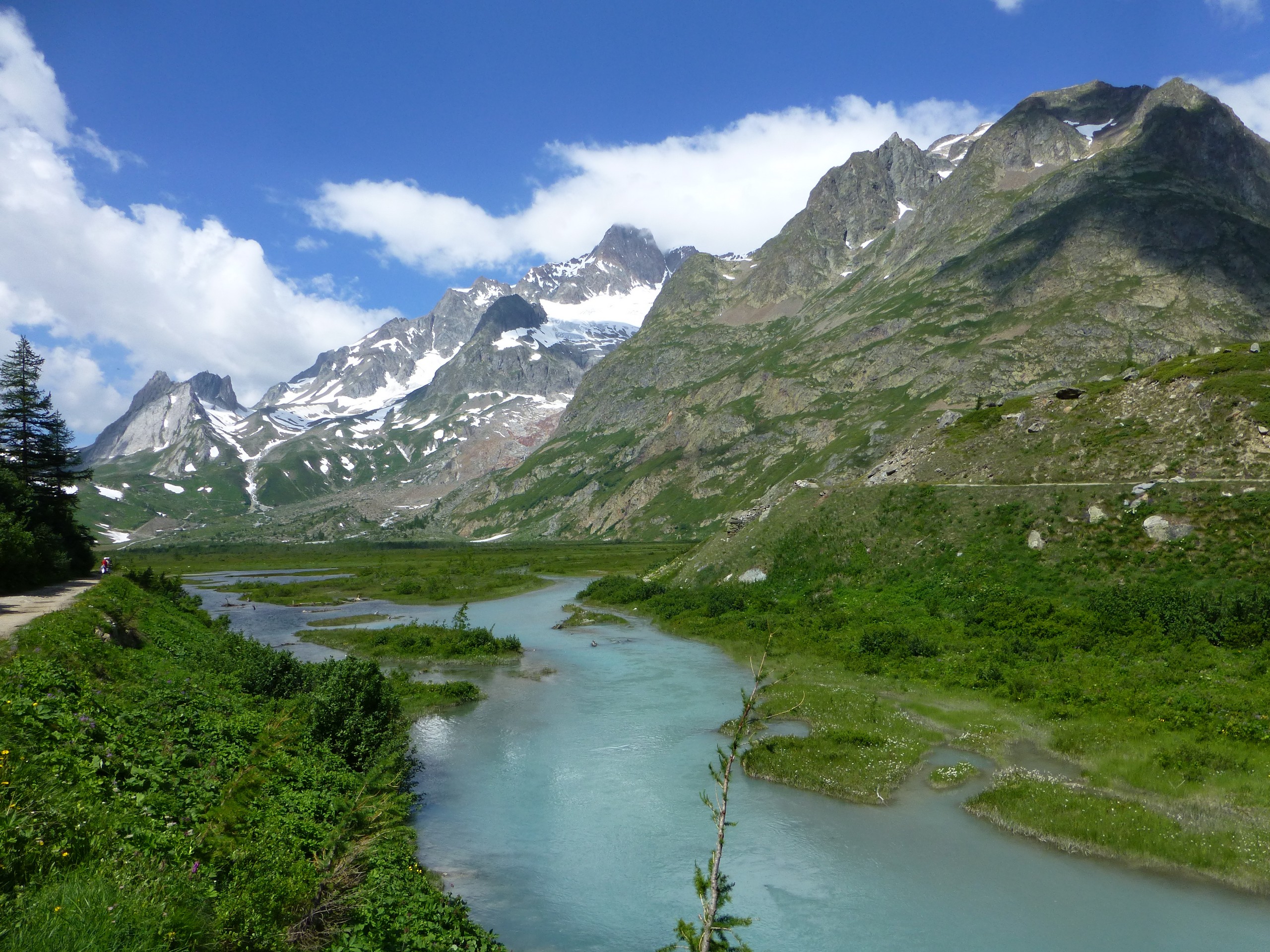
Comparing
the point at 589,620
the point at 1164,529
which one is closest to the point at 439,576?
the point at 589,620

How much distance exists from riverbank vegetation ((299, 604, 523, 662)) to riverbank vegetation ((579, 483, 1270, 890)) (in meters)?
18.7

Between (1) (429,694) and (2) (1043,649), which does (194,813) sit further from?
(2) (1043,649)

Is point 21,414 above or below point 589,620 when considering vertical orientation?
above

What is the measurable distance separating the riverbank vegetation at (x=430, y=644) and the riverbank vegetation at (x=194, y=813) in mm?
26117

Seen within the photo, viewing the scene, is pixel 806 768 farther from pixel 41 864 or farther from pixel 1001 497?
pixel 1001 497

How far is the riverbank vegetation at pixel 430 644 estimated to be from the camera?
5897 centimetres

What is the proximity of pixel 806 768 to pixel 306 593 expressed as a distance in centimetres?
10979

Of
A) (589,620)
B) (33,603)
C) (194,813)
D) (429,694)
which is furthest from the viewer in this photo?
(589,620)

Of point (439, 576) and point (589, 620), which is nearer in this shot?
point (589, 620)

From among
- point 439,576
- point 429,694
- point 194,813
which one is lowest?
point 439,576

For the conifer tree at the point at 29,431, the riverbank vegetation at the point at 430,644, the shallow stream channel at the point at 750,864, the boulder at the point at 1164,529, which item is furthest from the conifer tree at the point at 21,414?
the boulder at the point at 1164,529

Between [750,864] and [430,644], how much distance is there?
46.3m

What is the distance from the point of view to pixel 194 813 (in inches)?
669

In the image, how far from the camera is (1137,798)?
2448cm
